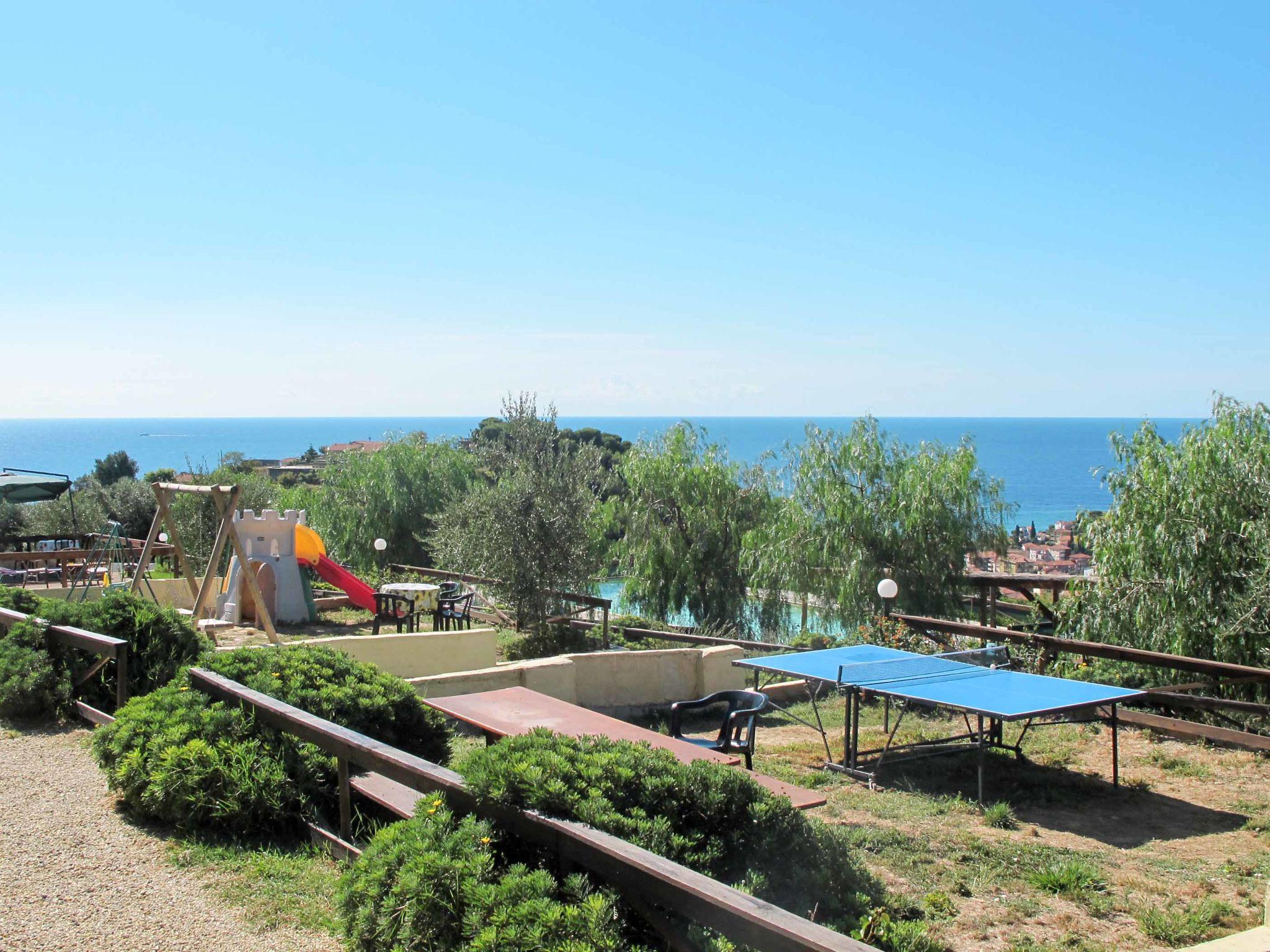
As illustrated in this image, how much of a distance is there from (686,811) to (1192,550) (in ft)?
35.4

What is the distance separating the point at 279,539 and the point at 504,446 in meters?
4.54

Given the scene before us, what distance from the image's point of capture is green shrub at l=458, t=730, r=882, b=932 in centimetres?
367

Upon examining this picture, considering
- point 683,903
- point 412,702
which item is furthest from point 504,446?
point 683,903

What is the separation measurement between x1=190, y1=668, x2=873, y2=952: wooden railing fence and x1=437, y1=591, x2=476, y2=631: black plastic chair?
31.6ft

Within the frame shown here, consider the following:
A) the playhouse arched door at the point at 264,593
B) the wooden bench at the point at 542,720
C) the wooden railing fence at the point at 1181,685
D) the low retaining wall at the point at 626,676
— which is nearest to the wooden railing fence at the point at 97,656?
the wooden bench at the point at 542,720

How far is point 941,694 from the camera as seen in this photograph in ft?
25.6

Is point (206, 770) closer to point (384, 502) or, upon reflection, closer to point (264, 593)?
point (264, 593)

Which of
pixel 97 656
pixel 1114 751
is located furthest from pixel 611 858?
pixel 97 656

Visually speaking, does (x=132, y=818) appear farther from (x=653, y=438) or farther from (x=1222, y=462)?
(x=653, y=438)

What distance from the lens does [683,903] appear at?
2953 millimetres

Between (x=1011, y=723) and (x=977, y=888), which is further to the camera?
(x=1011, y=723)

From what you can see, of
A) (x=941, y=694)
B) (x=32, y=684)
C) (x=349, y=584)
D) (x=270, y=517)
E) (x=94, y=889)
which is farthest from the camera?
(x=349, y=584)

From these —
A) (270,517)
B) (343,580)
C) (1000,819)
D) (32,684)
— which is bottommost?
(1000,819)

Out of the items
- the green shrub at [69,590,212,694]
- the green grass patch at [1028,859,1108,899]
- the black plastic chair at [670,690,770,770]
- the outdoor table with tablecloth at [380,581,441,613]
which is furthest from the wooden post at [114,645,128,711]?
the outdoor table with tablecloth at [380,581,441,613]
